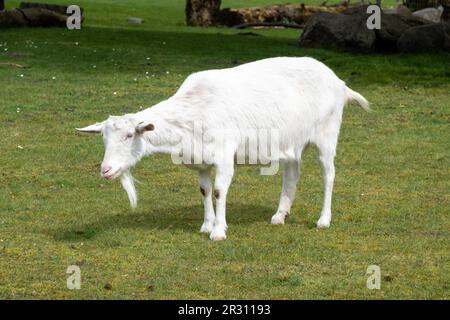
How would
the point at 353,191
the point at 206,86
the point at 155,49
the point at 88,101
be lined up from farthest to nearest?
the point at 155,49
the point at 88,101
the point at 353,191
the point at 206,86

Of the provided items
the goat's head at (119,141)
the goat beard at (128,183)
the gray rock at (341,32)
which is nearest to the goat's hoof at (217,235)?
the goat beard at (128,183)

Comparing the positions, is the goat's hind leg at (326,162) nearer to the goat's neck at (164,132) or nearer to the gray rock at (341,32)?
the goat's neck at (164,132)

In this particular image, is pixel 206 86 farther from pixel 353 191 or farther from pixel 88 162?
pixel 88 162

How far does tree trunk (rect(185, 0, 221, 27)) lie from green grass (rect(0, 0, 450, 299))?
9397mm

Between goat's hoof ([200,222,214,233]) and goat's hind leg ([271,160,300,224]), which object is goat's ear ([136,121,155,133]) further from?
goat's hind leg ([271,160,300,224])

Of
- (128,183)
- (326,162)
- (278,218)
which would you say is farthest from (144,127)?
(326,162)

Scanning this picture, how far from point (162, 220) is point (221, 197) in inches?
50.1

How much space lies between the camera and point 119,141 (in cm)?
1080

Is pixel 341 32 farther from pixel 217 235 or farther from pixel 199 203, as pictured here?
pixel 217 235

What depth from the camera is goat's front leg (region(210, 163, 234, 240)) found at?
11.2m

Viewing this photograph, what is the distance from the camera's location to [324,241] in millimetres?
11156

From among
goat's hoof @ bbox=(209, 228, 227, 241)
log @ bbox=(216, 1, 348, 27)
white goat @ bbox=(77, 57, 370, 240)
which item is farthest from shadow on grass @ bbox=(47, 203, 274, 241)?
log @ bbox=(216, 1, 348, 27)

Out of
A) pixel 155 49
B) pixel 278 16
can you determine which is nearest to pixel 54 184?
pixel 155 49

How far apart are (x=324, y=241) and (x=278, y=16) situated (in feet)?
83.2
